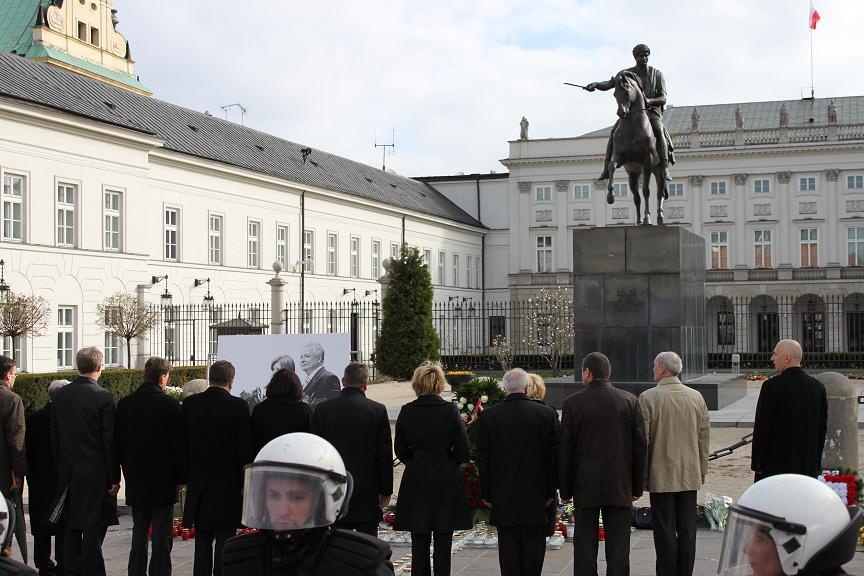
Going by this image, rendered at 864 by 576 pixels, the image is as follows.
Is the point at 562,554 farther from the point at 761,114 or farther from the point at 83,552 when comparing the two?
the point at 761,114

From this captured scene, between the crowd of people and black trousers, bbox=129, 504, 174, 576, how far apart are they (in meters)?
0.01

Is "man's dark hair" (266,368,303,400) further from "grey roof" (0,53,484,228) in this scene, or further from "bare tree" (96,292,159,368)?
"bare tree" (96,292,159,368)

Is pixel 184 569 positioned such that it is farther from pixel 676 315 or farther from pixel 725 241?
pixel 725 241

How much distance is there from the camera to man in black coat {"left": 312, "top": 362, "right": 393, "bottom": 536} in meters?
7.66

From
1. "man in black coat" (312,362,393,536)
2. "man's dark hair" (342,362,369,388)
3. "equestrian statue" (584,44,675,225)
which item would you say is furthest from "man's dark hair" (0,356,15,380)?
"equestrian statue" (584,44,675,225)

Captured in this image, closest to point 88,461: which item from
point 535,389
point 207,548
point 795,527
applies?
point 207,548

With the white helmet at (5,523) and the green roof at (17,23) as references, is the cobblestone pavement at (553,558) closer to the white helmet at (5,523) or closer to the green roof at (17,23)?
the white helmet at (5,523)

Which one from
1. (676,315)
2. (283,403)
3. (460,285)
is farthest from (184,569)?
(460,285)

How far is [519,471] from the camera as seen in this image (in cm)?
741

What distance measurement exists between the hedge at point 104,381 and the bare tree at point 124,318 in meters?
4.24

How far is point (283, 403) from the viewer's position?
314 inches

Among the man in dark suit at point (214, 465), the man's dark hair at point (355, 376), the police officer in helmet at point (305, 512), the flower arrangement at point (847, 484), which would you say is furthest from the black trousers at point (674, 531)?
the police officer in helmet at point (305, 512)

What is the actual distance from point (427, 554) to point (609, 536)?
1.26 m

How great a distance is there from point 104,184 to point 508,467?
102ft
